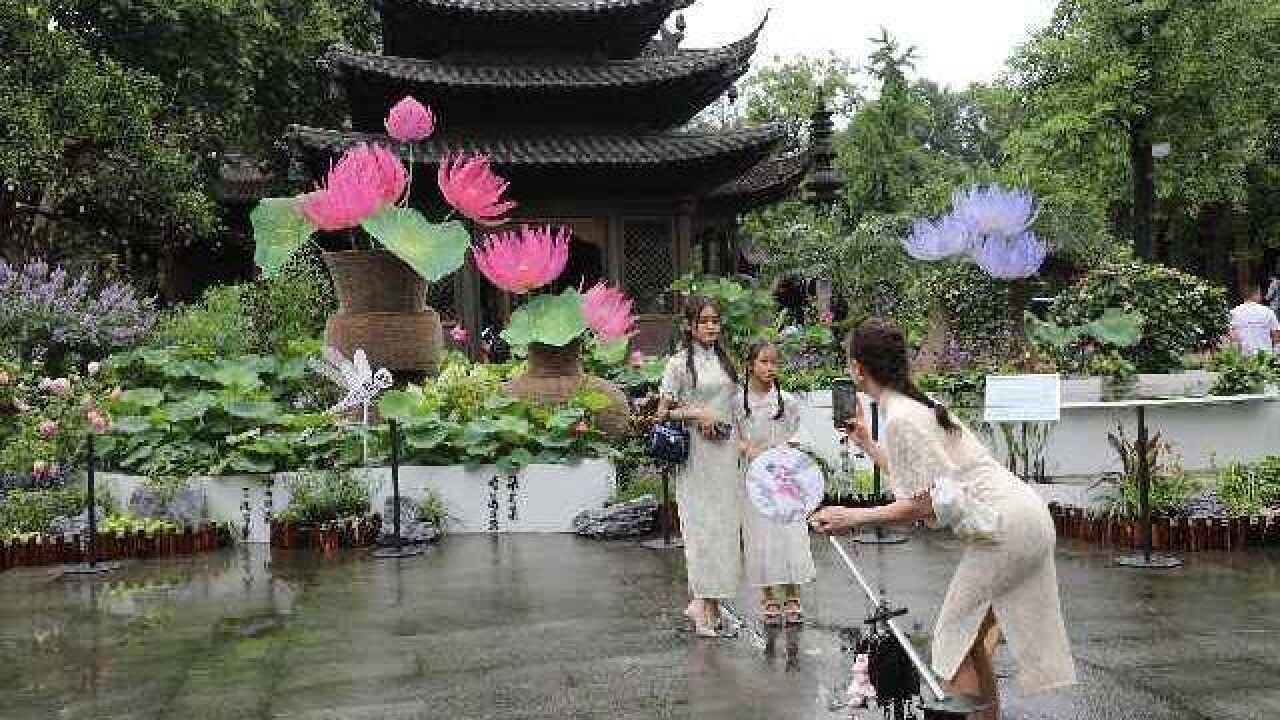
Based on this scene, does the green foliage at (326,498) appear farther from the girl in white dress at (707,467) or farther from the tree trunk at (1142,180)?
the tree trunk at (1142,180)

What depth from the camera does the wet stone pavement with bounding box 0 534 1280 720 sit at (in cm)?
563

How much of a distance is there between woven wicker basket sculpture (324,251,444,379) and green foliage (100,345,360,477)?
77cm

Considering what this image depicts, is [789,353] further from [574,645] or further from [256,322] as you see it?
[574,645]

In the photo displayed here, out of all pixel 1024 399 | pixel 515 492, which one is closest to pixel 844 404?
pixel 1024 399

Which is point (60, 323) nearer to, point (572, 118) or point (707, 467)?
point (572, 118)

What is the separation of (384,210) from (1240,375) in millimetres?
7901

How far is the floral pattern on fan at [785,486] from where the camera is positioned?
473 cm

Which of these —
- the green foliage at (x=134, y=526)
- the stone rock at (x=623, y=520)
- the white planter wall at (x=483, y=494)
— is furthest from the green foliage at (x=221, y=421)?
the stone rock at (x=623, y=520)

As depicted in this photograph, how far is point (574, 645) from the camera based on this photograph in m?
6.82

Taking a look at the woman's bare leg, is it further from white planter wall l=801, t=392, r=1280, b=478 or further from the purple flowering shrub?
the purple flowering shrub

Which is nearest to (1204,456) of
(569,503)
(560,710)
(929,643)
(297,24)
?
(569,503)

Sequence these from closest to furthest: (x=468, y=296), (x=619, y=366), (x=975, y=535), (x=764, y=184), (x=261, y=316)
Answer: (x=975, y=535), (x=619, y=366), (x=261, y=316), (x=468, y=296), (x=764, y=184)

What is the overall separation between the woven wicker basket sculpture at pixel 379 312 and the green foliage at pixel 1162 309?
645 centimetres

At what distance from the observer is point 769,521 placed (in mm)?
6836
